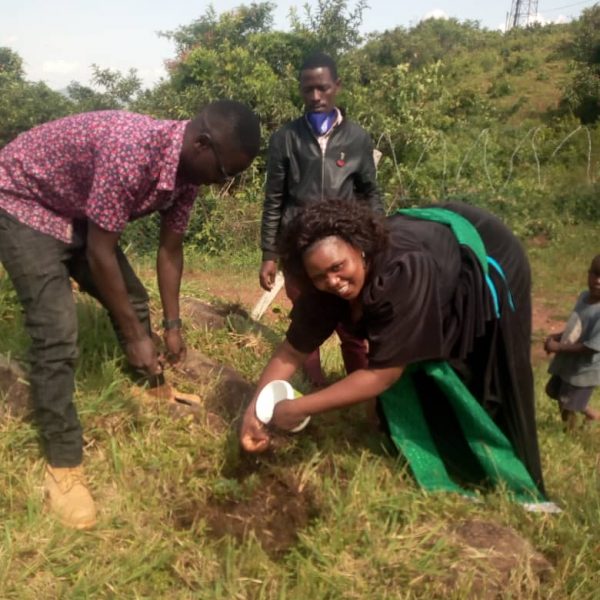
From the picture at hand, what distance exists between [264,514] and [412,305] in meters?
1.01

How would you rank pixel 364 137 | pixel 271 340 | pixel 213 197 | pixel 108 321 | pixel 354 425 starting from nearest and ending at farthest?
pixel 354 425
pixel 108 321
pixel 364 137
pixel 271 340
pixel 213 197

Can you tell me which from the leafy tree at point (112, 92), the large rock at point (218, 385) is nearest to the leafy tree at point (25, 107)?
the leafy tree at point (112, 92)

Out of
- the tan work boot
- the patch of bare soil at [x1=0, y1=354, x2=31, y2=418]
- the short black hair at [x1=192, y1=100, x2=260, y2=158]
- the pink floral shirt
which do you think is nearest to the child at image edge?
the short black hair at [x1=192, y1=100, x2=260, y2=158]

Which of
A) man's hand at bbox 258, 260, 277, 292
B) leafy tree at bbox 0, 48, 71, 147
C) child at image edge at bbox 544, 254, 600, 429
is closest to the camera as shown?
child at image edge at bbox 544, 254, 600, 429

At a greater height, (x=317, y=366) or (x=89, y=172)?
(x=89, y=172)

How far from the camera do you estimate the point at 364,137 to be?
3641 mm

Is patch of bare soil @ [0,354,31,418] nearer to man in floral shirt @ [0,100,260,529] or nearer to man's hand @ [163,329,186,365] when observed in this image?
man in floral shirt @ [0,100,260,529]

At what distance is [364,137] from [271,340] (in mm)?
1335

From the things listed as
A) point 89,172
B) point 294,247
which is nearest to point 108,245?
point 89,172

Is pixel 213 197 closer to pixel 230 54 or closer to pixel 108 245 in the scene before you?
pixel 230 54

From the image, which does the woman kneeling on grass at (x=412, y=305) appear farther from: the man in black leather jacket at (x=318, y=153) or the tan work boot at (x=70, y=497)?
the man in black leather jacket at (x=318, y=153)

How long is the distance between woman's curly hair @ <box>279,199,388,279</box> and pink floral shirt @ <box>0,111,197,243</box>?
0.50m

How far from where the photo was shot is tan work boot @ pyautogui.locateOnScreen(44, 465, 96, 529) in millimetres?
2348

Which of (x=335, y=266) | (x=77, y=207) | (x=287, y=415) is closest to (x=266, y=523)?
(x=287, y=415)
